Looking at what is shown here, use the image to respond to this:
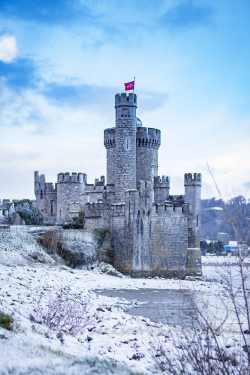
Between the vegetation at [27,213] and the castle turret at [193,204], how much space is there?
39.4ft

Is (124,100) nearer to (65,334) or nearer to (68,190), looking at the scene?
(68,190)

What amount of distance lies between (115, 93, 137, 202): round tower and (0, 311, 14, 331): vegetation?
84.4ft

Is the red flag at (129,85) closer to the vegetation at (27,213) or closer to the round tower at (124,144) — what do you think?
the round tower at (124,144)

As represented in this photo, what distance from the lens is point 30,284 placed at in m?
21.6

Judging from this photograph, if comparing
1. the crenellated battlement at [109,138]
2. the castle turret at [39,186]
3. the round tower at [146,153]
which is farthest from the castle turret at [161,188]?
the castle turret at [39,186]

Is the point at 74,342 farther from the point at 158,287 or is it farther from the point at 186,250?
the point at 186,250

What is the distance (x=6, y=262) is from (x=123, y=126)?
15617mm

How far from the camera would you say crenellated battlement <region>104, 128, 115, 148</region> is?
141 feet

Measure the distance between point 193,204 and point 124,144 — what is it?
672 cm

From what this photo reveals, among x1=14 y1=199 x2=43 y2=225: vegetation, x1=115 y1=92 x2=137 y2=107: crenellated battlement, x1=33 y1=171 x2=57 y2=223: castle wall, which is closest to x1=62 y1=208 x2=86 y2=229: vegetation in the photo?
x1=14 y1=199 x2=43 y2=225: vegetation

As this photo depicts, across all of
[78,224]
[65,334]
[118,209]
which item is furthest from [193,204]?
[65,334]

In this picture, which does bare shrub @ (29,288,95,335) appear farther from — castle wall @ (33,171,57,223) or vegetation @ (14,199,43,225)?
castle wall @ (33,171,57,223)

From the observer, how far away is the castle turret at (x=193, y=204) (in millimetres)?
36969

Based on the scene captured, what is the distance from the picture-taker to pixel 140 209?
34.8 meters
